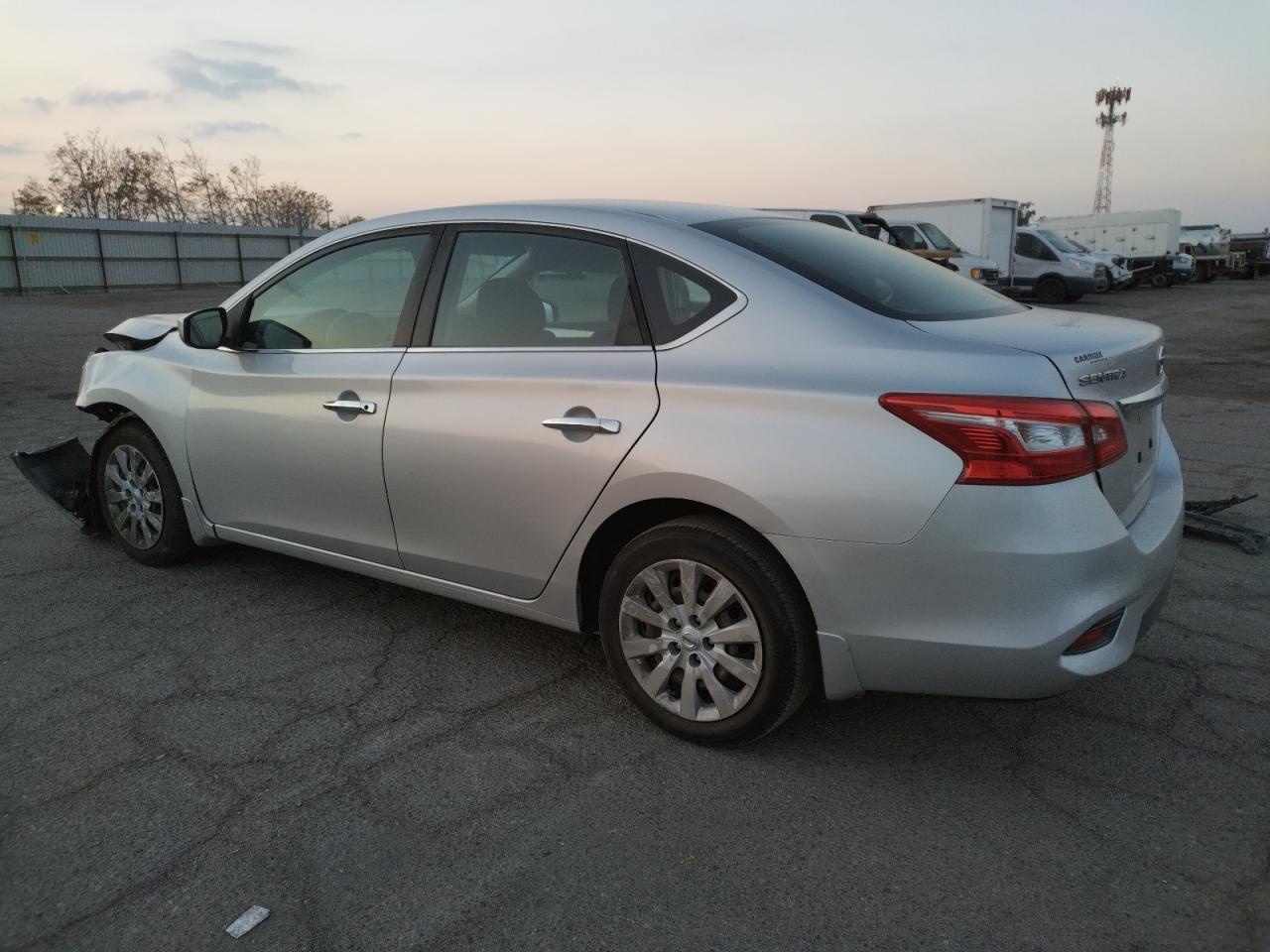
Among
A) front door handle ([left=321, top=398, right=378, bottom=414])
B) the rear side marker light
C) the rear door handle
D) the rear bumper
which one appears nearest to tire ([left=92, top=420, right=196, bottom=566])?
front door handle ([left=321, top=398, right=378, bottom=414])

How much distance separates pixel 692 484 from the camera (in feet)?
8.97

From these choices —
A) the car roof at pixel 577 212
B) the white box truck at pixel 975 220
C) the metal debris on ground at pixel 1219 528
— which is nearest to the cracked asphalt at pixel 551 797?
the metal debris on ground at pixel 1219 528

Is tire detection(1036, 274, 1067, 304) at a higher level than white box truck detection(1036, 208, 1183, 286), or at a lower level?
lower

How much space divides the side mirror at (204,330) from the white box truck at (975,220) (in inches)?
847

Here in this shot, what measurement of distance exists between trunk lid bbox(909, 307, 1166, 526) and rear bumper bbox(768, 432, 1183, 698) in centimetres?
17

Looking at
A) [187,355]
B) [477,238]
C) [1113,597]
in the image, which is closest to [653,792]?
[1113,597]

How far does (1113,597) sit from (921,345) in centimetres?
81

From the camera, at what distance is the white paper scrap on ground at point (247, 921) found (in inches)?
86.8

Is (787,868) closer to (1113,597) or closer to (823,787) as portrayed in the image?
(823,787)

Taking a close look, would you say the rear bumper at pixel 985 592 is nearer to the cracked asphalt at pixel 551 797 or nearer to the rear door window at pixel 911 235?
the cracked asphalt at pixel 551 797

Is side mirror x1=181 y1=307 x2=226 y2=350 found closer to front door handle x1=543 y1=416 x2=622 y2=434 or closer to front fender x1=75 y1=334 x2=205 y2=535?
front fender x1=75 y1=334 x2=205 y2=535

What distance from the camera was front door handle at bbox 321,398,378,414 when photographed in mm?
3490

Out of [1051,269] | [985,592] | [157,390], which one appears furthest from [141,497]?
[1051,269]

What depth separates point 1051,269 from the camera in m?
24.8
